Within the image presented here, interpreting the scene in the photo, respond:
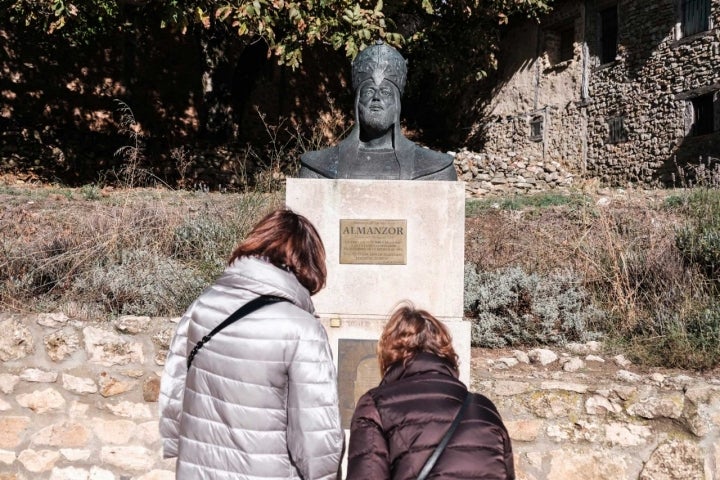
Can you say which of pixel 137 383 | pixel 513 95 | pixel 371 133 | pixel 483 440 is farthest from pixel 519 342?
pixel 513 95

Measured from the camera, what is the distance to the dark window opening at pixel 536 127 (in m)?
17.2

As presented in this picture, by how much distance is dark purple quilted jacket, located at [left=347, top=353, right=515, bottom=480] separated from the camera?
1.76m

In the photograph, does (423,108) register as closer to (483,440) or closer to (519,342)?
(519,342)

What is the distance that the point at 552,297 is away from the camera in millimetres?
5320

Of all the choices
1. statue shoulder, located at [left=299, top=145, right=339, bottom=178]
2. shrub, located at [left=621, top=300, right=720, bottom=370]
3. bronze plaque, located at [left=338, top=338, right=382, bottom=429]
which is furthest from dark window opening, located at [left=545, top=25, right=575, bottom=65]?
bronze plaque, located at [left=338, top=338, right=382, bottom=429]

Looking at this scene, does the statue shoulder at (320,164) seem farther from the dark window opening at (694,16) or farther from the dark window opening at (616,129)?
the dark window opening at (616,129)

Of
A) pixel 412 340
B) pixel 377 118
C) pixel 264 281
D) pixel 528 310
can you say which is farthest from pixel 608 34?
pixel 264 281

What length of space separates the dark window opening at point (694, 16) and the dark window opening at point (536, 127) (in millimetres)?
4296

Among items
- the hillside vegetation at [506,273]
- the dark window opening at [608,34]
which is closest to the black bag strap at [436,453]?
the hillside vegetation at [506,273]

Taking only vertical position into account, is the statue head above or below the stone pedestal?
above

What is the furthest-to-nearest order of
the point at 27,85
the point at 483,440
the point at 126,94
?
the point at 126,94 → the point at 27,85 → the point at 483,440

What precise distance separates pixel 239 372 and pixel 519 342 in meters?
3.73

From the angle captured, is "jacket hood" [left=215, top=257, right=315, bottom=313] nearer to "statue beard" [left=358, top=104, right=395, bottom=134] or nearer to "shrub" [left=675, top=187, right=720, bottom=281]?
"statue beard" [left=358, top=104, right=395, bottom=134]

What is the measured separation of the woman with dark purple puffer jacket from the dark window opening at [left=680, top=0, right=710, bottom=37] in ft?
46.7
